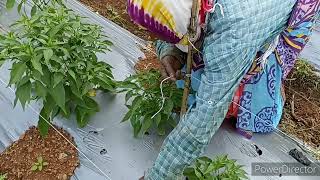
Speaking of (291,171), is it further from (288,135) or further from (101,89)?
(101,89)

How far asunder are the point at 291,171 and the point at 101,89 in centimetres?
83

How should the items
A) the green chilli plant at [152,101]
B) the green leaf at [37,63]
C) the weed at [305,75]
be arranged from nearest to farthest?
the green leaf at [37,63] → the green chilli plant at [152,101] → the weed at [305,75]

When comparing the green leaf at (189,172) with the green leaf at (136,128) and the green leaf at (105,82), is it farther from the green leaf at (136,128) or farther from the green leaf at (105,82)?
the green leaf at (105,82)

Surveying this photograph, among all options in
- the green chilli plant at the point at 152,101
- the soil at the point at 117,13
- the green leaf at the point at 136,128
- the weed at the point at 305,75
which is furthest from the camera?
the soil at the point at 117,13

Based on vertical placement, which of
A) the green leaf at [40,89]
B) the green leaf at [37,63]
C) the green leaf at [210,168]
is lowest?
the green leaf at [40,89]

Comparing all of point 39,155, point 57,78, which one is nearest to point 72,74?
point 57,78

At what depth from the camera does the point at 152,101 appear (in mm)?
1680

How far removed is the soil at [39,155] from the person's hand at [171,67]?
1.56ft

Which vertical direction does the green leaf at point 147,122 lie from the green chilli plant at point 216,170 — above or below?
below

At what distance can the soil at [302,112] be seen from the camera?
1988mm

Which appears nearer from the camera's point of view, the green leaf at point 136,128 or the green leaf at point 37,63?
the green leaf at point 37,63

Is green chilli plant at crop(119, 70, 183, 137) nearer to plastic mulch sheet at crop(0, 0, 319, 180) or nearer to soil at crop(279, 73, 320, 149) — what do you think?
plastic mulch sheet at crop(0, 0, 319, 180)

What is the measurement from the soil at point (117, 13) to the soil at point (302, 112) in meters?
0.79

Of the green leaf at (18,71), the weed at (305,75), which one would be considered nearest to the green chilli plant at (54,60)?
the green leaf at (18,71)
